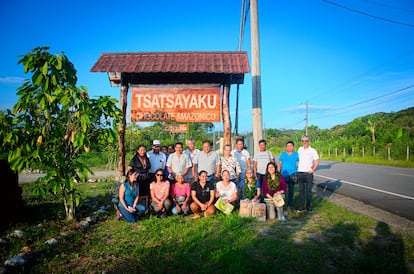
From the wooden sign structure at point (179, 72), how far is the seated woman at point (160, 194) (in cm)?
157

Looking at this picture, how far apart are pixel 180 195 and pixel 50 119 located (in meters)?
3.32

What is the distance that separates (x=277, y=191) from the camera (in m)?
6.05

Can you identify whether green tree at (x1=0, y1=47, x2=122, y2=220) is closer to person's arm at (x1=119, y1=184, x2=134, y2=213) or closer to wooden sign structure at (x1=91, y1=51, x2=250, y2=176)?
person's arm at (x1=119, y1=184, x2=134, y2=213)

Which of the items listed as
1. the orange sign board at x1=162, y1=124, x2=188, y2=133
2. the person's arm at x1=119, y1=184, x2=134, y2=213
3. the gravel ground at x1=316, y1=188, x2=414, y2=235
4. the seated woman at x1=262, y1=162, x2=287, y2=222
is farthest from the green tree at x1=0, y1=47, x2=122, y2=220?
the gravel ground at x1=316, y1=188, x2=414, y2=235

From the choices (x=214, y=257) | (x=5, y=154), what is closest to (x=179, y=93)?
(x=5, y=154)

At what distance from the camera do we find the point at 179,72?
7.12 metres

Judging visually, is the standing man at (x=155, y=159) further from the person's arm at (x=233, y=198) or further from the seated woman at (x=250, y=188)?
the seated woman at (x=250, y=188)

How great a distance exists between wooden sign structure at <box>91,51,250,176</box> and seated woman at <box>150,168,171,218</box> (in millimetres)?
1570

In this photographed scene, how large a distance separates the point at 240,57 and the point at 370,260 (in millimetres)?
5961

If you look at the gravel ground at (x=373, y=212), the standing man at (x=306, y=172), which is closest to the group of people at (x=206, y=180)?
the standing man at (x=306, y=172)

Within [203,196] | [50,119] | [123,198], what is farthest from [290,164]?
[50,119]

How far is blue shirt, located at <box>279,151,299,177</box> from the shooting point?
22.3 feet

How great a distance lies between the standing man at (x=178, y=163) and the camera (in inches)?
268

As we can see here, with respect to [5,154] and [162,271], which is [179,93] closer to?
[5,154]
